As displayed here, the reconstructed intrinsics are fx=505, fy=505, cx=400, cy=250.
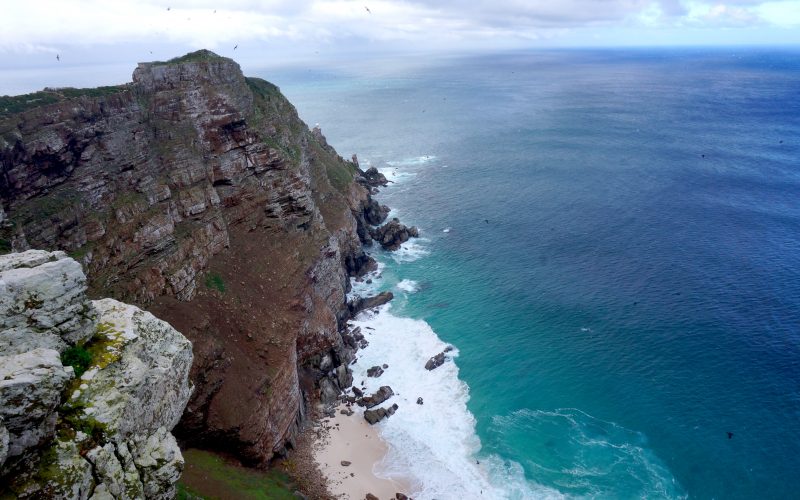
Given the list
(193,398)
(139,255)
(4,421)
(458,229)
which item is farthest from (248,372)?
(458,229)

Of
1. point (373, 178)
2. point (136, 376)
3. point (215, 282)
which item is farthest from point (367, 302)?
point (373, 178)

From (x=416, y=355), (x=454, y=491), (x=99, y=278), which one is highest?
(x=99, y=278)

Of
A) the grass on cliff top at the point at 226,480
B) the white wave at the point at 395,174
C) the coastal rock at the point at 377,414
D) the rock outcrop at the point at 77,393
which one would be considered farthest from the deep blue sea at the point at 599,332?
the rock outcrop at the point at 77,393

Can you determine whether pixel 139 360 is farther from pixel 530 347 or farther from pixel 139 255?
pixel 530 347

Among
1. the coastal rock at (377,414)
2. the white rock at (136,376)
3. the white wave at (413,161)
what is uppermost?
the white rock at (136,376)

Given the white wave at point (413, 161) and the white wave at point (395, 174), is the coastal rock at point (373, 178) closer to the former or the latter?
the white wave at point (395, 174)

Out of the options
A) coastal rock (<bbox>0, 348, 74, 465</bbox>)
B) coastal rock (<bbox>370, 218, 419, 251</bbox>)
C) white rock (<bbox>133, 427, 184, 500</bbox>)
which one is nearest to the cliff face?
coastal rock (<bbox>370, 218, 419, 251</bbox>)

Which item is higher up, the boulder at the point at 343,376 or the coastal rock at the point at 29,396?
the coastal rock at the point at 29,396
